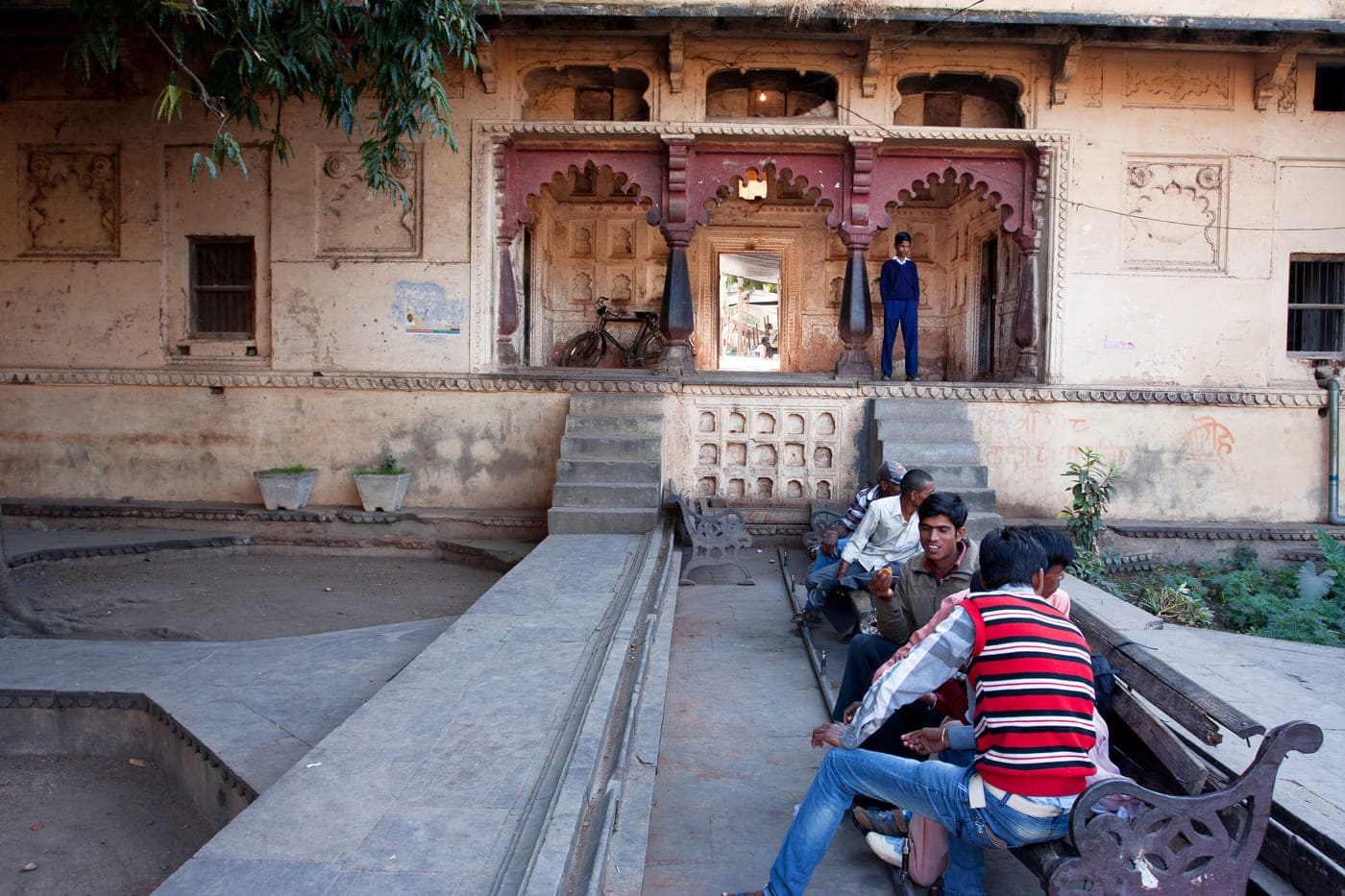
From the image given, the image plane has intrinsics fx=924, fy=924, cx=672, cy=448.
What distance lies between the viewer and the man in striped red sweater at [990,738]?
2.49 meters

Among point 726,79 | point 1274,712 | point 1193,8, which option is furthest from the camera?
point 726,79

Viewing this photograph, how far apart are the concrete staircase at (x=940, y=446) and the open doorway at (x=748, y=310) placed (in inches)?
197

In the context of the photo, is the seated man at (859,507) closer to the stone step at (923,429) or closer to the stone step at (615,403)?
the stone step at (923,429)

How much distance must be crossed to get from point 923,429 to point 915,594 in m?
5.38

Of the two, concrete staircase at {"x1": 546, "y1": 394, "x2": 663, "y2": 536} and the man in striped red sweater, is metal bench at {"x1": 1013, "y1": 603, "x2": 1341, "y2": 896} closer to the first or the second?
the man in striped red sweater

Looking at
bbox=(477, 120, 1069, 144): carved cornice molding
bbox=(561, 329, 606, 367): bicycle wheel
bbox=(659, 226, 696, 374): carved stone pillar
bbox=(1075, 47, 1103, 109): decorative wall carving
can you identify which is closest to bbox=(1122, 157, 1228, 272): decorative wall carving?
bbox=(1075, 47, 1103, 109): decorative wall carving

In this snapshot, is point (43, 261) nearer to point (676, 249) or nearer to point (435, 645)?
point (676, 249)

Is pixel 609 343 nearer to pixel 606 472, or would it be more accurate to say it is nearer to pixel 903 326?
pixel 903 326

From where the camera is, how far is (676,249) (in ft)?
32.4

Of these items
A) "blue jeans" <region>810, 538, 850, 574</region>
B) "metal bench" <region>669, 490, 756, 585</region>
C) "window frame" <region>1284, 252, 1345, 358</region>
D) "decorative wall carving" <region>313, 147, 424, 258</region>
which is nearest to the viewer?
"blue jeans" <region>810, 538, 850, 574</region>

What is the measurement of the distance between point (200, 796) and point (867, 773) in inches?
108

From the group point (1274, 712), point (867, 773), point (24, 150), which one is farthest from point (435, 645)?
point (24, 150)

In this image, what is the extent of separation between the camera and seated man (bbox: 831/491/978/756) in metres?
Answer: 3.63

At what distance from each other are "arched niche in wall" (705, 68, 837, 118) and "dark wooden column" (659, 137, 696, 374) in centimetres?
197
